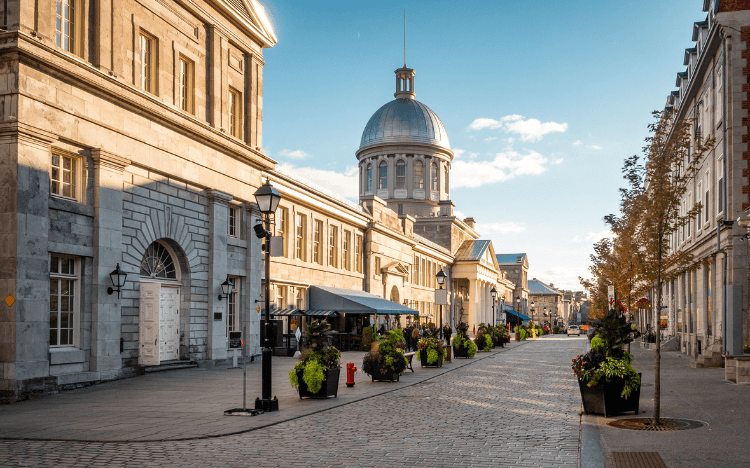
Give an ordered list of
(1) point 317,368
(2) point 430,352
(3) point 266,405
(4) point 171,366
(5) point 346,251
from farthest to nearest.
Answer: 1. (5) point 346,251
2. (2) point 430,352
3. (4) point 171,366
4. (1) point 317,368
5. (3) point 266,405

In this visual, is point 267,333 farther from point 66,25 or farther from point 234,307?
point 234,307

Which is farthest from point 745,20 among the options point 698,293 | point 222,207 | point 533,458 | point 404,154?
point 404,154

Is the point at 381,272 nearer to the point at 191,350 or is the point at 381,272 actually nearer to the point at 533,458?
the point at 191,350

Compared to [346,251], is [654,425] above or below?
below

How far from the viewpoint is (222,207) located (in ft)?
83.7

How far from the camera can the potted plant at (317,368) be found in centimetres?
1582

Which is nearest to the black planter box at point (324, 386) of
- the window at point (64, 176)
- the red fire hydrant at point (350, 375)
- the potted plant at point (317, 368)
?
the potted plant at point (317, 368)

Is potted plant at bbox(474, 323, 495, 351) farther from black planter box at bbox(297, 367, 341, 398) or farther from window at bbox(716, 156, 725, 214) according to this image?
black planter box at bbox(297, 367, 341, 398)

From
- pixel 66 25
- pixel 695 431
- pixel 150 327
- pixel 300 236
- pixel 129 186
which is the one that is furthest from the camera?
pixel 300 236

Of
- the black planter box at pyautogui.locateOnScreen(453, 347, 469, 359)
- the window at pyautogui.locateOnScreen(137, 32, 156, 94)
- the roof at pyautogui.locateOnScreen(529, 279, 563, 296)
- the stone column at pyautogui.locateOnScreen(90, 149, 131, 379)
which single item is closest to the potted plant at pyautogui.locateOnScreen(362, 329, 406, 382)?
the stone column at pyautogui.locateOnScreen(90, 149, 131, 379)

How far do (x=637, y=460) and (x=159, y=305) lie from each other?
15942mm

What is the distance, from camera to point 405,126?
89.4 meters

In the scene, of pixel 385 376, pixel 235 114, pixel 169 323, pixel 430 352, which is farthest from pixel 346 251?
pixel 385 376

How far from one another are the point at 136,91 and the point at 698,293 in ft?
83.2
